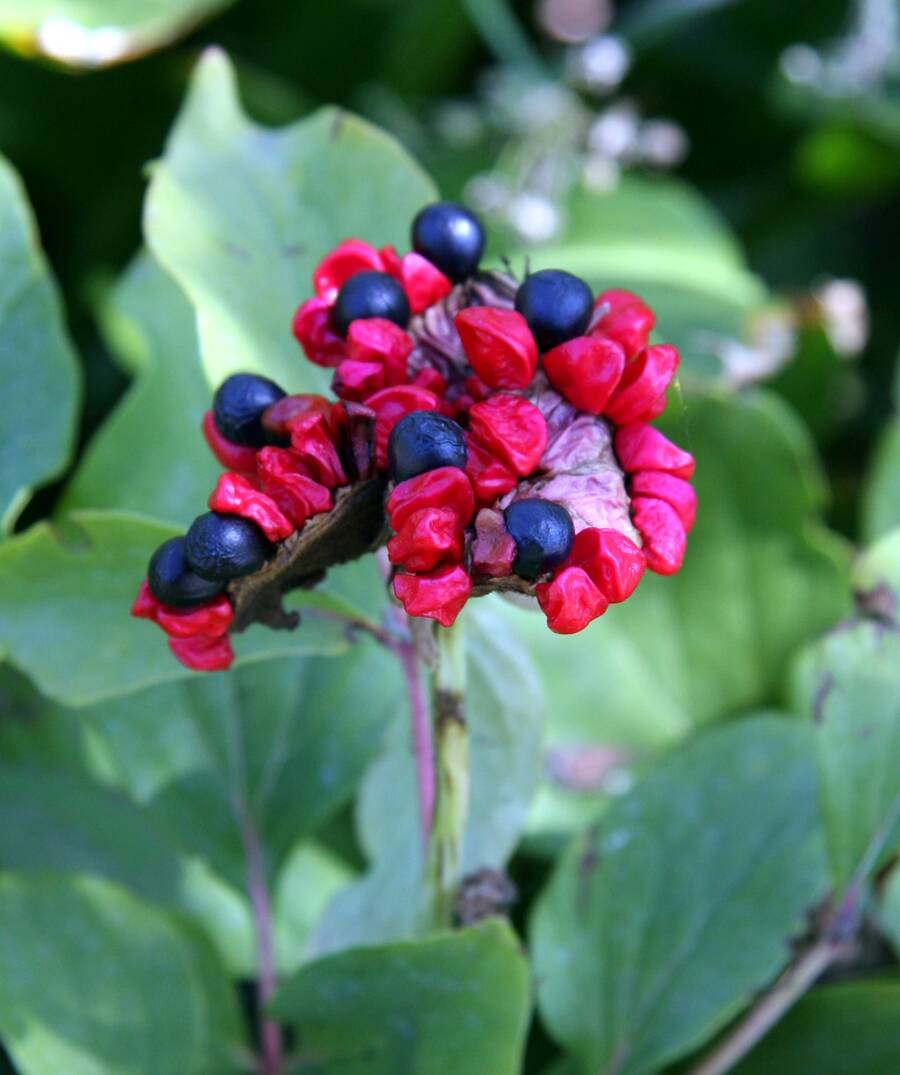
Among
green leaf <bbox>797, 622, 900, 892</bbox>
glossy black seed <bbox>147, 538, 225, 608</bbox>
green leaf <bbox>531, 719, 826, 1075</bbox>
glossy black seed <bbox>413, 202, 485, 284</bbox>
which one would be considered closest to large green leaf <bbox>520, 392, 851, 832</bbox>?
green leaf <bbox>531, 719, 826, 1075</bbox>

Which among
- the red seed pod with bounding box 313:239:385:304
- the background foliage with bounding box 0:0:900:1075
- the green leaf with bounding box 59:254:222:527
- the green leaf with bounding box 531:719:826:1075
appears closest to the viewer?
the red seed pod with bounding box 313:239:385:304

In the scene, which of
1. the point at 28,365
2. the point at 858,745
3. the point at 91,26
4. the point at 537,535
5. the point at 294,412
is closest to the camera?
the point at 537,535

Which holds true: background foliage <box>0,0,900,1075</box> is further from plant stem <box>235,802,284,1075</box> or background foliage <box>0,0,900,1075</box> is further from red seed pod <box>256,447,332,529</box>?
red seed pod <box>256,447,332,529</box>

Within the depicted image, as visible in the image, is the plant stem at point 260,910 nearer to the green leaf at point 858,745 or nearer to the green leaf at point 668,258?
the green leaf at point 858,745

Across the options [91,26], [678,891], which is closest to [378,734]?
[678,891]

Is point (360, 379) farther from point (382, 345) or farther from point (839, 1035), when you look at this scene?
point (839, 1035)

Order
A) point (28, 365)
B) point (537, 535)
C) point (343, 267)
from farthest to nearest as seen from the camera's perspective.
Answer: point (28, 365)
point (343, 267)
point (537, 535)
